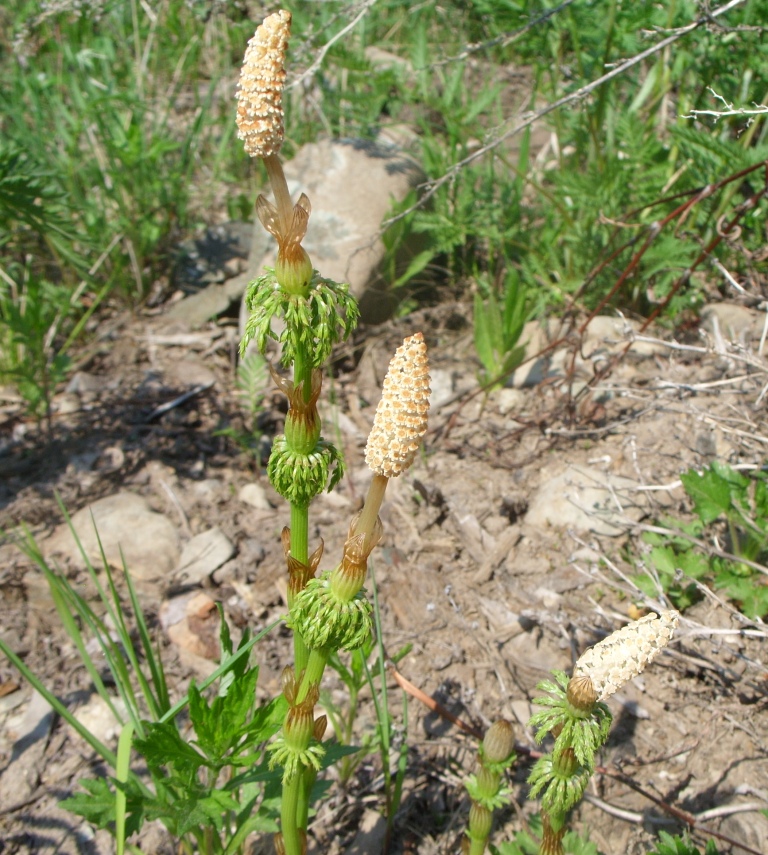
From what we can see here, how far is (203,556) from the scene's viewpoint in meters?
3.20

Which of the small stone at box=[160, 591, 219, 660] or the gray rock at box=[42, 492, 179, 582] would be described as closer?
the small stone at box=[160, 591, 219, 660]

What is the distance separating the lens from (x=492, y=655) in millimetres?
2777

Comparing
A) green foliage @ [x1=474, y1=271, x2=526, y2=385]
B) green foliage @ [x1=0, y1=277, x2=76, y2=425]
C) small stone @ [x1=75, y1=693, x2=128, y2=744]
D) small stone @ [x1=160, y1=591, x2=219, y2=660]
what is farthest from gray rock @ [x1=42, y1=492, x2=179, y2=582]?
green foliage @ [x1=474, y1=271, x2=526, y2=385]

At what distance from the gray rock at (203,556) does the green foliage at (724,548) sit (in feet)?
5.14

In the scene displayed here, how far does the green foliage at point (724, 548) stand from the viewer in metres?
2.55

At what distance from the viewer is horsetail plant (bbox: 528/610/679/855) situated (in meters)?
1.39

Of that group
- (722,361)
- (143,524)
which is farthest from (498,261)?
(143,524)

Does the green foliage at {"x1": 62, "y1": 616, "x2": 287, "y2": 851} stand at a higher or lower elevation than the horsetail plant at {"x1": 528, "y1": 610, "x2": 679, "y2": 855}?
lower

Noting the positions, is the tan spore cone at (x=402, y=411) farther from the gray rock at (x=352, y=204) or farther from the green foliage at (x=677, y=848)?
the gray rock at (x=352, y=204)

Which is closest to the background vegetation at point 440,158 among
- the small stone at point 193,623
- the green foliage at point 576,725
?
the small stone at point 193,623

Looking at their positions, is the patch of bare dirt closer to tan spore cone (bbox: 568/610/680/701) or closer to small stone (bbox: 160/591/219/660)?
small stone (bbox: 160/591/219/660)

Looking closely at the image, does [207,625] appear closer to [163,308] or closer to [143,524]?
[143,524]

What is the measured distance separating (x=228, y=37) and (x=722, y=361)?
4306 millimetres

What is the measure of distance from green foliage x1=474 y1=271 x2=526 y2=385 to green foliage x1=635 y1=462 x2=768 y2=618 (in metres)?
1.09
